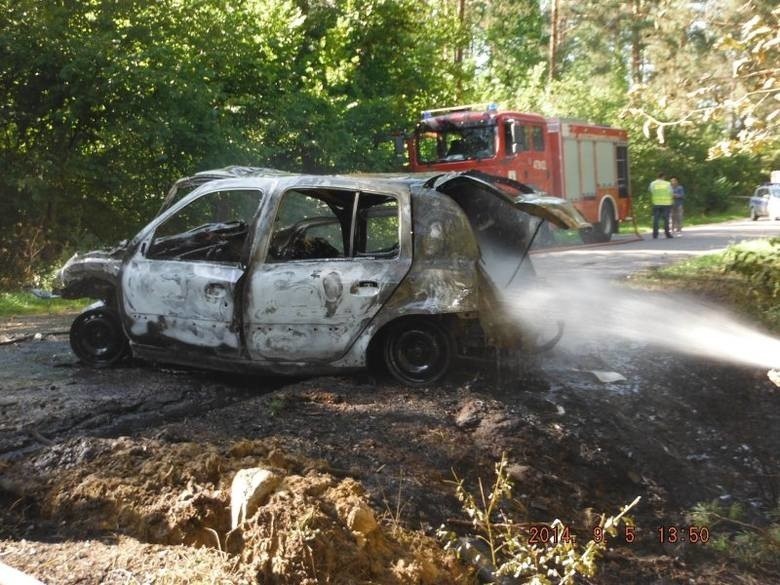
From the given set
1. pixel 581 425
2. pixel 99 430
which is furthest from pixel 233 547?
pixel 581 425

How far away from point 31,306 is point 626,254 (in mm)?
11485

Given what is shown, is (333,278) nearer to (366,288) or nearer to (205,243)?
(366,288)

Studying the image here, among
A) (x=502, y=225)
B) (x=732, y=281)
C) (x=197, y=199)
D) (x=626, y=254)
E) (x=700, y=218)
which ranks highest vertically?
(x=197, y=199)

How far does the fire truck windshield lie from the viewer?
1894 cm

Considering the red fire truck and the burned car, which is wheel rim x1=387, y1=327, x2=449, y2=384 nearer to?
the burned car

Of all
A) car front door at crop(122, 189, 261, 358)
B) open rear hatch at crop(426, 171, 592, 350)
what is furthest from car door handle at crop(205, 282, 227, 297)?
open rear hatch at crop(426, 171, 592, 350)

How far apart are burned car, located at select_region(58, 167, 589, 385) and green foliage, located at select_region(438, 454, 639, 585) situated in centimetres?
230

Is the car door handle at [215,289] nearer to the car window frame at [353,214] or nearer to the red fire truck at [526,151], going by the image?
the car window frame at [353,214]

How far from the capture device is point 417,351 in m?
Answer: 7.07

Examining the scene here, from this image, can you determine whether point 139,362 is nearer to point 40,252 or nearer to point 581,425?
point 581,425

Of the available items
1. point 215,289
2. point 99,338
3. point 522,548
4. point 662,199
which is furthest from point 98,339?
point 662,199

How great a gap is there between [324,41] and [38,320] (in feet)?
36.5

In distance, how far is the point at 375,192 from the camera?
724 cm

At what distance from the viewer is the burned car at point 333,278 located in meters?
6.94
